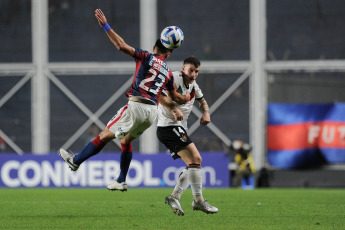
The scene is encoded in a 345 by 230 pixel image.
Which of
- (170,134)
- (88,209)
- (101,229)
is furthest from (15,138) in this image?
(101,229)

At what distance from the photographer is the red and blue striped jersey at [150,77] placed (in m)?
8.61

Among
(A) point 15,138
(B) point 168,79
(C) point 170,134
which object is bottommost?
(A) point 15,138

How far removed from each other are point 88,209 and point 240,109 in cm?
1121

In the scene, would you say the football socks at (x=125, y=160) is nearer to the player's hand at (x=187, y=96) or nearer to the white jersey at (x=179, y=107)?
the white jersey at (x=179, y=107)

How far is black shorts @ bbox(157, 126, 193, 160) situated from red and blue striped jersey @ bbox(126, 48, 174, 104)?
1.37ft

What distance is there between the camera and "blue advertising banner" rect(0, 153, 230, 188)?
18328mm

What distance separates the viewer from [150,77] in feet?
28.5

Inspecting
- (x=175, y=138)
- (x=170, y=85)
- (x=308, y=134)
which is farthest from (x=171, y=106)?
(x=308, y=134)

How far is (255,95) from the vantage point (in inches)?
810

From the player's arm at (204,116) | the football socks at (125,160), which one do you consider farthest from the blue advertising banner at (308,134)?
→ the football socks at (125,160)

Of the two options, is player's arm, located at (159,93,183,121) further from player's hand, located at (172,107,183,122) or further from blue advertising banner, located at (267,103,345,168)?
blue advertising banner, located at (267,103,345,168)

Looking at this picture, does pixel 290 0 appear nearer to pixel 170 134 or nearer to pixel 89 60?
pixel 89 60

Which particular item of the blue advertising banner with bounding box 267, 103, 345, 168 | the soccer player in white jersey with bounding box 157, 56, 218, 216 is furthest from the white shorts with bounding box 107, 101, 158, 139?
the blue advertising banner with bounding box 267, 103, 345, 168

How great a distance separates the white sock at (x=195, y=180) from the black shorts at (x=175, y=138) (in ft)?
0.94
